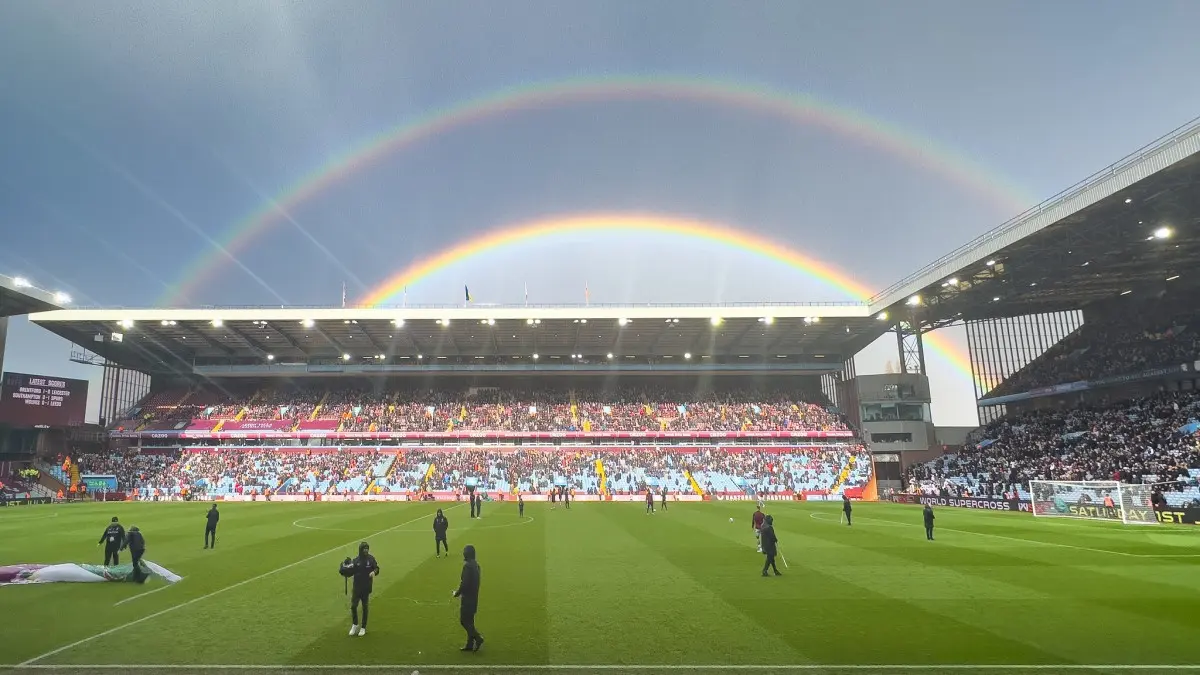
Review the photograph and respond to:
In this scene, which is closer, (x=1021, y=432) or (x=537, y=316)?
(x=1021, y=432)

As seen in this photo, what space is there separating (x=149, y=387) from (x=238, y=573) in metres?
70.9

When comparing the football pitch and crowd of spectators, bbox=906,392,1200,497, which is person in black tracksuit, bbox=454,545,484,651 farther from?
crowd of spectators, bbox=906,392,1200,497

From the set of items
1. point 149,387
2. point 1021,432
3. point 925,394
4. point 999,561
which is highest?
point 149,387

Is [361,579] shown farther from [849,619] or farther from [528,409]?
[528,409]

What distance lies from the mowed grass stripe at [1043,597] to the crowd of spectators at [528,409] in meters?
45.0

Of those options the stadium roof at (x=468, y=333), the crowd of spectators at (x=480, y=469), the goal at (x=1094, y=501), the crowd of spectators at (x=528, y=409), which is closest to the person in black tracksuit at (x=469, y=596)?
the goal at (x=1094, y=501)

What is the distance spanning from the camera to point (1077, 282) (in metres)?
47.2

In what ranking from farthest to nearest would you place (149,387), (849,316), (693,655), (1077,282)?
(149,387), (849,316), (1077,282), (693,655)

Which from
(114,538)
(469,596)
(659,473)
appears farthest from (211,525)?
(659,473)

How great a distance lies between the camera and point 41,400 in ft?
179

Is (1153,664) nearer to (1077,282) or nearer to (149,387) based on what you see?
(1077,282)

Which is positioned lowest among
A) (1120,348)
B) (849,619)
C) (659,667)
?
(849,619)

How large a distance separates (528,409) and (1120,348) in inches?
2087

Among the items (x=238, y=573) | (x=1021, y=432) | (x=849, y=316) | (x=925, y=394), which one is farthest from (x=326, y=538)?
(x=925, y=394)
